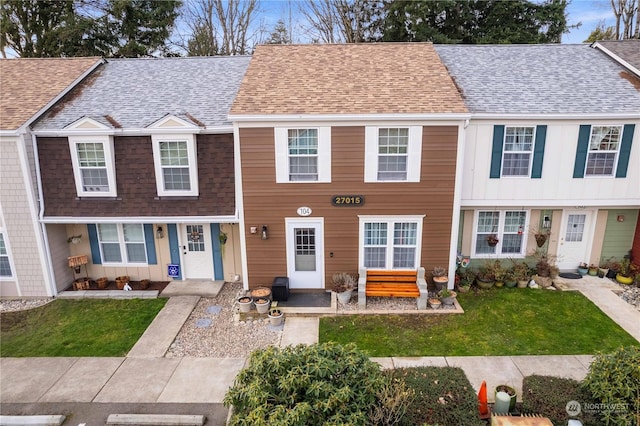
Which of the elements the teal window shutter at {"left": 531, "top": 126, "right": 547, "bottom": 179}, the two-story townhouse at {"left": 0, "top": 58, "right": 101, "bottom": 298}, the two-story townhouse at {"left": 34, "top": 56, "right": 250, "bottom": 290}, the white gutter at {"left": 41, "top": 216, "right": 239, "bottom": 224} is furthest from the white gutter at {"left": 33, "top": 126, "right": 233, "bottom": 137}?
the teal window shutter at {"left": 531, "top": 126, "right": 547, "bottom": 179}

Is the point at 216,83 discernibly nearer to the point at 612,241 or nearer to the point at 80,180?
the point at 80,180

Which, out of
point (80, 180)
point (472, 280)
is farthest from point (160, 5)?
point (472, 280)

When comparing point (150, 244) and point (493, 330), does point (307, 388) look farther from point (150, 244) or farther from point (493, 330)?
point (150, 244)

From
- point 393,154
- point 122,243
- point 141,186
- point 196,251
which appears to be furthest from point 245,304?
point 393,154

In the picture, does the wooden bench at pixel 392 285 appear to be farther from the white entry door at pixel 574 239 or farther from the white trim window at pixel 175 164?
the white trim window at pixel 175 164

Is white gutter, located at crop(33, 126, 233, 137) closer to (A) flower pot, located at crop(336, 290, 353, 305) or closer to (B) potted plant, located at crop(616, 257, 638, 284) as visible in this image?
(A) flower pot, located at crop(336, 290, 353, 305)
